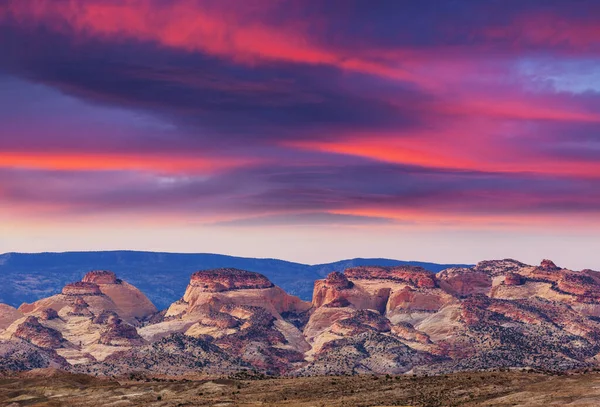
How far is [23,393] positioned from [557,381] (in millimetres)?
93439

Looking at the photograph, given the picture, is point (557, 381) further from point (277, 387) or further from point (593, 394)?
point (277, 387)

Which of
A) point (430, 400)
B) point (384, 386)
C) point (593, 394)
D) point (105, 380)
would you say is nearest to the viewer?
point (593, 394)

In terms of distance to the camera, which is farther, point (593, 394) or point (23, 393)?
point (23, 393)

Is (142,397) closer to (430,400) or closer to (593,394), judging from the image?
(430,400)

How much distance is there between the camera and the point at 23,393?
160 meters

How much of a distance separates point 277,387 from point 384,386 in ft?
64.1

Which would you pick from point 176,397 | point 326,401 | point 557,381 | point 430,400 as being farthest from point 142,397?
point 557,381

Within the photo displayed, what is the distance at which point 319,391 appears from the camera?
14150 cm

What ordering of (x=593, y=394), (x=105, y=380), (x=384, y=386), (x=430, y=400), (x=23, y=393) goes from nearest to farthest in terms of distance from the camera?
(x=593, y=394) < (x=430, y=400) < (x=384, y=386) < (x=23, y=393) < (x=105, y=380)

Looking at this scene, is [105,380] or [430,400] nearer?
[430,400]

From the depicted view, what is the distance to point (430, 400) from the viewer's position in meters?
123

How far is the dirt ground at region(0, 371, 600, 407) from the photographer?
119144 mm

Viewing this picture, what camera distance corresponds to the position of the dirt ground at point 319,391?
119144 millimetres

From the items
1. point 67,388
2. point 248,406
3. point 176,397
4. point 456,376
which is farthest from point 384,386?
point 67,388
